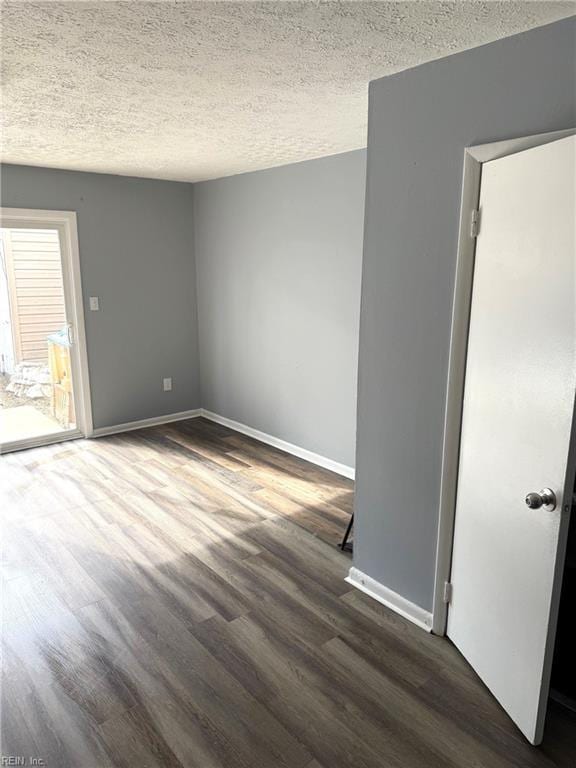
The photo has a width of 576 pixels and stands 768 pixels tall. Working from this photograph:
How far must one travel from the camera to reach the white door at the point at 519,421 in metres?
1.54

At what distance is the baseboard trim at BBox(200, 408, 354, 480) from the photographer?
401 centimetres

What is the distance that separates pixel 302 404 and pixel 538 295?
9.06ft

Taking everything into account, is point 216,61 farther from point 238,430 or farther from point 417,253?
point 238,430

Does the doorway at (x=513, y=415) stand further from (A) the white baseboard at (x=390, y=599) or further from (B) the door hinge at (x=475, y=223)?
(A) the white baseboard at (x=390, y=599)

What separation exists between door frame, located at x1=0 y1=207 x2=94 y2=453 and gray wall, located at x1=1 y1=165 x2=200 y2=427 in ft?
0.19

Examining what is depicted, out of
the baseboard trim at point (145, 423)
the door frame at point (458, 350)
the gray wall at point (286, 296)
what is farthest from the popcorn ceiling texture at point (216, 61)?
the baseboard trim at point (145, 423)

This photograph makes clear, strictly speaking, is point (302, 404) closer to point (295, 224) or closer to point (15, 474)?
point (295, 224)

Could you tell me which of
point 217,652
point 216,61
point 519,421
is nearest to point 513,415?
point 519,421

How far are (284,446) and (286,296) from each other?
1.27 meters

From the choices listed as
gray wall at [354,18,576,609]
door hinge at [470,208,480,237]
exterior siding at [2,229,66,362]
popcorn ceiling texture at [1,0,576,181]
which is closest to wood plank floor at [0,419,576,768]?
gray wall at [354,18,576,609]

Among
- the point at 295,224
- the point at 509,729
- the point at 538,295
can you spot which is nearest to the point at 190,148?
the point at 295,224

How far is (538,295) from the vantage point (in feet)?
5.29

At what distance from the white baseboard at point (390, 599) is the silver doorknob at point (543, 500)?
950 millimetres

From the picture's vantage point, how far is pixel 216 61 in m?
1.89
